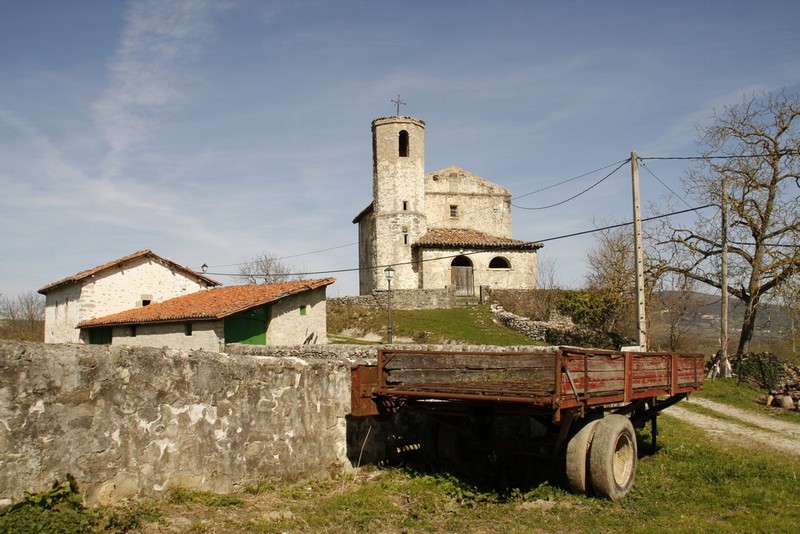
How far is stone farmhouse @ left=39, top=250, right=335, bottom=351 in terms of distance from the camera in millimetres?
22047

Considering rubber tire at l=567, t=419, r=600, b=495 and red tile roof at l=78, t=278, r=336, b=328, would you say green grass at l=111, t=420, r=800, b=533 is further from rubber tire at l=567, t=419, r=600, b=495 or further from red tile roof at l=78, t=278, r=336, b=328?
red tile roof at l=78, t=278, r=336, b=328

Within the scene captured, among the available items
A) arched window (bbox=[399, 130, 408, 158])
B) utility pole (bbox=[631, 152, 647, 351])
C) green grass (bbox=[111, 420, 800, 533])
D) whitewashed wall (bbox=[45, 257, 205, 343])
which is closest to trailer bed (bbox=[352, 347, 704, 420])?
green grass (bbox=[111, 420, 800, 533])

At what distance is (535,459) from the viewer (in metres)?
9.96

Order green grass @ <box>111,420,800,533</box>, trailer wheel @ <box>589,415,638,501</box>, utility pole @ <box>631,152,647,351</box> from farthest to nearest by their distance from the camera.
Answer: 1. utility pole @ <box>631,152,647,351</box>
2. trailer wheel @ <box>589,415,638,501</box>
3. green grass @ <box>111,420,800,533</box>

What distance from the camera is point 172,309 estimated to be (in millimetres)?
24359

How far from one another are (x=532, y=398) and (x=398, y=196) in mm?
35603

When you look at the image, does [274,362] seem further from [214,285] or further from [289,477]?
[214,285]

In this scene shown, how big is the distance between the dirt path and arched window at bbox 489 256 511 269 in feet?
79.2

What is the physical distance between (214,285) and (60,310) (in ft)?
21.8

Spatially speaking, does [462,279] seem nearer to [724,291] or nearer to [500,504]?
[724,291]

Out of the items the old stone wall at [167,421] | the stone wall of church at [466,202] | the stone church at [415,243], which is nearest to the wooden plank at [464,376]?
the old stone wall at [167,421]

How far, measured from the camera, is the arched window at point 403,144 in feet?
141

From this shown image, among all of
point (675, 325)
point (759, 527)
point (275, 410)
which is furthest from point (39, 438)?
point (675, 325)

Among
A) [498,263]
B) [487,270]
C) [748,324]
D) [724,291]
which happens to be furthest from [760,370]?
[498,263]
